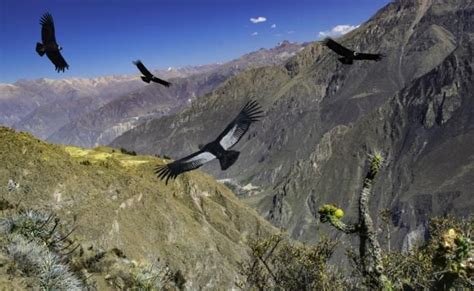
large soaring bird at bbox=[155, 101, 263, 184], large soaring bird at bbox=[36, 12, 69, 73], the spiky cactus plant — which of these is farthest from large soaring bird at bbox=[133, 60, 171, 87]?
the spiky cactus plant

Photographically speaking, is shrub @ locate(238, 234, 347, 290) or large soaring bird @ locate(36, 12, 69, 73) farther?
shrub @ locate(238, 234, 347, 290)

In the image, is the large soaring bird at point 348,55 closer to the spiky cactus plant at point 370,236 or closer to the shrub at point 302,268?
the spiky cactus plant at point 370,236

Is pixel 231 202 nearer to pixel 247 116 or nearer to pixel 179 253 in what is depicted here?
pixel 179 253

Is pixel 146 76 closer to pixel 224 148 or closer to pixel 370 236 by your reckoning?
pixel 224 148

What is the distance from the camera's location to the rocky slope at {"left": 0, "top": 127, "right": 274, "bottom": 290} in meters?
39.8

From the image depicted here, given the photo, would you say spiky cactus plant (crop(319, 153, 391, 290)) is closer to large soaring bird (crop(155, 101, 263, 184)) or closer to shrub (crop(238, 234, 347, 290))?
large soaring bird (crop(155, 101, 263, 184))

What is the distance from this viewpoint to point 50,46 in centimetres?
1147

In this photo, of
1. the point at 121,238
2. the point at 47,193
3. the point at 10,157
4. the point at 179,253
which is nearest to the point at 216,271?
the point at 179,253

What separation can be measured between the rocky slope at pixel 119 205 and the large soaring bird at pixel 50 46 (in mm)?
24502

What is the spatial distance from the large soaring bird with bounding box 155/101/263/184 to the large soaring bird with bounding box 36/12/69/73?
4.46 m

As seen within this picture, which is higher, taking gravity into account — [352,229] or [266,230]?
[352,229]

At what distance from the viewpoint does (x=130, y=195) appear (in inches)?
1868

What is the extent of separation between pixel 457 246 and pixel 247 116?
12.5 feet

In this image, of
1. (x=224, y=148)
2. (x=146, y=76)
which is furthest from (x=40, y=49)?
(x=224, y=148)
